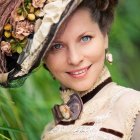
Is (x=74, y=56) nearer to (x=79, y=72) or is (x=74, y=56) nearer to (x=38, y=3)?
(x=79, y=72)

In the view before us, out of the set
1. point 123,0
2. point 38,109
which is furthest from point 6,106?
point 123,0

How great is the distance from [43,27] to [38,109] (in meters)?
1.26

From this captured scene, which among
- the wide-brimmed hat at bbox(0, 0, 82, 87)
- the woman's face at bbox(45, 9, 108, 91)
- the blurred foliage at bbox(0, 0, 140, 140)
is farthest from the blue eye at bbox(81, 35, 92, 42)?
the blurred foliage at bbox(0, 0, 140, 140)

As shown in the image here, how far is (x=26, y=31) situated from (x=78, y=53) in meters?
0.21

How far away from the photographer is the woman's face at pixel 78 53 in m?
3.03

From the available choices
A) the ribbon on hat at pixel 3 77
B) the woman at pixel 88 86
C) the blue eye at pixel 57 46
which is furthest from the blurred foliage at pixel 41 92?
the blue eye at pixel 57 46

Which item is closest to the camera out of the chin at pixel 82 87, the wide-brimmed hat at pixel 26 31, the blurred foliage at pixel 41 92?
the wide-brimmed hat at pixel 26 31

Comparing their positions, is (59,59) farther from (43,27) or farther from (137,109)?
(137,109)

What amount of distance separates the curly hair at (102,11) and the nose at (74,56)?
0.53 ft

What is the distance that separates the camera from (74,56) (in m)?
3.01

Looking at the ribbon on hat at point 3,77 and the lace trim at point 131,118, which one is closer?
the lace trim at point 131,118

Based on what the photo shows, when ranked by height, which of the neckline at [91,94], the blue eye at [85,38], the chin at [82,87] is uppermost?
the blue eye at [85,38]

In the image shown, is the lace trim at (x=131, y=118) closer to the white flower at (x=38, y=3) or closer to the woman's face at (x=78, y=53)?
the woman's face at (x=78, y=53)

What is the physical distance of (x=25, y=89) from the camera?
423 cm
